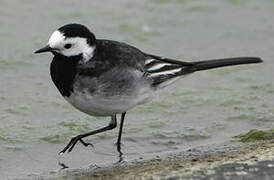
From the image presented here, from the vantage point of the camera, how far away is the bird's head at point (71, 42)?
730cm

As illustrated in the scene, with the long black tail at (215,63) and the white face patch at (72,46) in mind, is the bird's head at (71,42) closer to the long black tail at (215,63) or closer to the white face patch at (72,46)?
the white face patch at (72,46)

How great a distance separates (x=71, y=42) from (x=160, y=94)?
278 cm

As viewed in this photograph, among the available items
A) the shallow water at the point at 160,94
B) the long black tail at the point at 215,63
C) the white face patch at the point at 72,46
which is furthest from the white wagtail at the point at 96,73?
the shallow water at the point at 160,94

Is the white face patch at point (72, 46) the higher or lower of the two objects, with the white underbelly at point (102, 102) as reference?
higher

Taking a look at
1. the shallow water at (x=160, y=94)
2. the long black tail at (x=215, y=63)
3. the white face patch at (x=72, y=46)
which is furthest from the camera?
the shallow water at (x=160, y=94)

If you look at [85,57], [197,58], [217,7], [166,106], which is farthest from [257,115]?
[217,7]

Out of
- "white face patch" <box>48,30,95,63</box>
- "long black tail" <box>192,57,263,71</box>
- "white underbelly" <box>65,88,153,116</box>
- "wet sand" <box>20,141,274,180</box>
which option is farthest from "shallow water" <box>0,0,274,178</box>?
"white face patch" <box>48,30,95,63</box>

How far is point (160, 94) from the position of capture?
392 inches

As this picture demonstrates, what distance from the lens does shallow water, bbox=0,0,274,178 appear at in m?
8.42

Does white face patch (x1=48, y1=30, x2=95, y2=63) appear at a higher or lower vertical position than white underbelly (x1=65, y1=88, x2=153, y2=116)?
higher

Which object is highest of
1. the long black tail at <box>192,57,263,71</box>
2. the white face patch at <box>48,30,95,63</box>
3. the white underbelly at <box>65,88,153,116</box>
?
the white face patch at <box>48,30,95,63</box>

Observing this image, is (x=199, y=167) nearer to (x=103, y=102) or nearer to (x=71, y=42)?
(x=103, y=102)

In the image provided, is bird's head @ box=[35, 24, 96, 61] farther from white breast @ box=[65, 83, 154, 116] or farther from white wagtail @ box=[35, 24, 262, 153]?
white breast @ box=[65, 83, 154, 116]

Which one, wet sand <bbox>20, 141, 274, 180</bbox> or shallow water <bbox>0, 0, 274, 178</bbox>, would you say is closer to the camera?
wet sand <bbox>20, 141, 274, 180</bbox>
